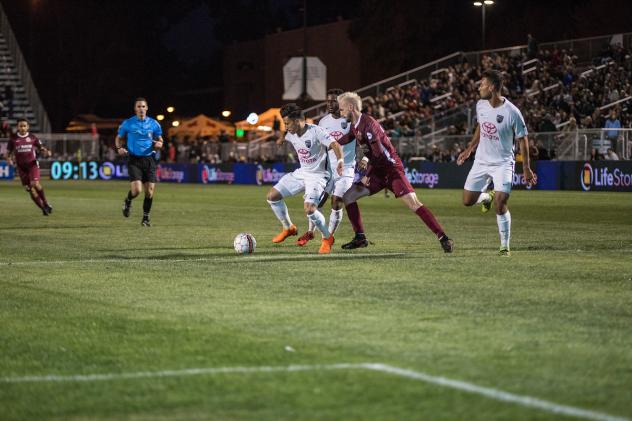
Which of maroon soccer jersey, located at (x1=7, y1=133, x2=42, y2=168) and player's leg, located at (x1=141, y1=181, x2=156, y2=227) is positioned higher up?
maroon soccer jersey, located at (x1=7, y1=133, x2=42, y2=168)

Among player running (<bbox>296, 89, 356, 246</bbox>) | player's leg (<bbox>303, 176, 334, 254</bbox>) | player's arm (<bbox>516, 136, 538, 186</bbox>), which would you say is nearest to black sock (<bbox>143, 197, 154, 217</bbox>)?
player running (<bbox>296, 89, 356, 246</bbox>)

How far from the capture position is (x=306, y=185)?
53.1 feet

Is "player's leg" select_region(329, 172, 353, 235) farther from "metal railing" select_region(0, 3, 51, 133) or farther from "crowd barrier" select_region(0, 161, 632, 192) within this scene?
"metal railing" select_region(0, 3, 51, 133)

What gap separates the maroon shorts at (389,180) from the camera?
15.6 m

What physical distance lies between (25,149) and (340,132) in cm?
1201

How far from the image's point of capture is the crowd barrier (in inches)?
A: 1447

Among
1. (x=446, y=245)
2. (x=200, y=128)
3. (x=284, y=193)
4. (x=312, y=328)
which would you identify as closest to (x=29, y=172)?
(x=284, y=193)

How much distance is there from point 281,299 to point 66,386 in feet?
12.5

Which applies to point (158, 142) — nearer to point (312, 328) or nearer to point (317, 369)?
point (312, 328)

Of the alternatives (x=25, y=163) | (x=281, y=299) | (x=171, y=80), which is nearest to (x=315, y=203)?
(x=281, y=299)

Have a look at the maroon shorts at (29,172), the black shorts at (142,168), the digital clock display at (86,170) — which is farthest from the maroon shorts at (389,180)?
the digital clock display at (86,170)

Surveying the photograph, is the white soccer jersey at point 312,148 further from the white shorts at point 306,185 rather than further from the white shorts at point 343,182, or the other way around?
the white shorts at point 343,182

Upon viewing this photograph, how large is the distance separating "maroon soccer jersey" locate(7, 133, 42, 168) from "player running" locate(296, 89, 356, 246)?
11.0 metres

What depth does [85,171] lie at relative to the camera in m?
61.2
